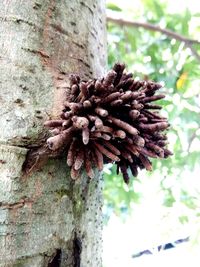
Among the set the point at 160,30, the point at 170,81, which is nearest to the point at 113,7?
the point at 160,30

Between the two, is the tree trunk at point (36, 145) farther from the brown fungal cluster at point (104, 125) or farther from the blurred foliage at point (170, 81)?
the blurred foliage at point (170, 81)

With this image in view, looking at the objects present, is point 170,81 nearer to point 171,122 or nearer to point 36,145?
point 171,122

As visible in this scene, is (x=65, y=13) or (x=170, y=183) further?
(x=170, y=183)

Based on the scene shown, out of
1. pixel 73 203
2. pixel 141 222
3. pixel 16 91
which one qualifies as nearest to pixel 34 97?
pixel 16 91

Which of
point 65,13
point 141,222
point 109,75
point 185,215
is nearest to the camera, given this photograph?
point 109,75

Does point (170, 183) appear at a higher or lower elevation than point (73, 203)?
higher

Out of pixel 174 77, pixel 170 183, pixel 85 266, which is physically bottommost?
pixel 85 266

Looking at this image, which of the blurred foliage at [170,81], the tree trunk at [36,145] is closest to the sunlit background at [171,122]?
the blurred foliage at [170,81]

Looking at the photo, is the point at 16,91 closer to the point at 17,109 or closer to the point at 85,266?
the point at 17,109

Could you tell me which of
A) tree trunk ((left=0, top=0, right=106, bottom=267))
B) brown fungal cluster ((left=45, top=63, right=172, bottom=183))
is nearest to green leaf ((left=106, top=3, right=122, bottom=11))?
tree trunk ((left=0, top=0, right=106, bottom=267))
